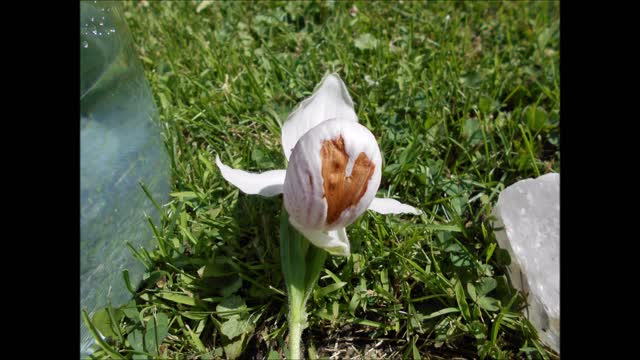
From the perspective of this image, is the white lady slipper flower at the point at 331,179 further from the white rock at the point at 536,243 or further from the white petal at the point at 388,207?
the white rock at the point at 536,243

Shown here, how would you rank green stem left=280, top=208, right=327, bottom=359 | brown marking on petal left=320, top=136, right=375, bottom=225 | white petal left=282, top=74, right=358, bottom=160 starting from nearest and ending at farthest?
1. brown marking on petal left=320, top=136, right=375, bottom=225
2. green stem left=280, top=208, right=327, bottom=359
3. white petal left=282, top=74, right=358, bottom=160

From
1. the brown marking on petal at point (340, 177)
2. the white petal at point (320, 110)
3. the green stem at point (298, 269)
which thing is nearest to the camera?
the brown marking on petal at point (340, 177)

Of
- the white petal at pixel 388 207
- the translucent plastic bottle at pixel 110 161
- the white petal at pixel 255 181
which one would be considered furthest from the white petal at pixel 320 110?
the translucent plastic bottle at pixel 110 161

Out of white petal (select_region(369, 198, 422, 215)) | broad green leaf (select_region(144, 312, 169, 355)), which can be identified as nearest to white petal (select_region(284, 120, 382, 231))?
white petal (select_region(369, 198, 422, 215))

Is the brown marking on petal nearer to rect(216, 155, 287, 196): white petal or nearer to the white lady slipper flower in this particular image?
the white lady slipper flower

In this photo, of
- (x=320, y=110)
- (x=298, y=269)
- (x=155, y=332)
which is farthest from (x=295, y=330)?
(x=320, y=110)

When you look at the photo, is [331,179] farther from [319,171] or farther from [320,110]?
[320,110]
